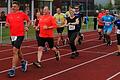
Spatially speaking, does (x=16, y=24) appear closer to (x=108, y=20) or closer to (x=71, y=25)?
(x=71, y=25)

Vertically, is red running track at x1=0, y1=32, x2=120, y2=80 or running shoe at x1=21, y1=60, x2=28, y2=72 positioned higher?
running shoe at x1=21, y1=60, x2=28, y2=72

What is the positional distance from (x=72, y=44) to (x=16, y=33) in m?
4.13

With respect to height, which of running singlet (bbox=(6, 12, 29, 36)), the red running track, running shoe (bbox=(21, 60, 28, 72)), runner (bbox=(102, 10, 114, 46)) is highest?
running singlet (bbox=(6, 12, 29, 36))

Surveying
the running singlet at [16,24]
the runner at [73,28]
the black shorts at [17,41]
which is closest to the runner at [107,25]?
the runner at [73,28]

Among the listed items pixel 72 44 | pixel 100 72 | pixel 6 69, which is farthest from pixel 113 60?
pixel 6 69

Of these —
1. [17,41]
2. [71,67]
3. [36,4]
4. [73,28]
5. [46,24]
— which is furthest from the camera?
[36,4]

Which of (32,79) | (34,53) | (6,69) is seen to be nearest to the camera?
(32,79)

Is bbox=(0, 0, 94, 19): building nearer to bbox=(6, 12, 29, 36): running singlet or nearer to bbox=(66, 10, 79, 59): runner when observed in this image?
bbox=(66, 10, 79, 59): runner

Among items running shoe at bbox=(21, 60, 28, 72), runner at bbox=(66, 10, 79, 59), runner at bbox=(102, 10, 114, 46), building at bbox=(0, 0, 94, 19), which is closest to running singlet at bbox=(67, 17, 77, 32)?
runner at bbox=(66, 10, 79, 59)

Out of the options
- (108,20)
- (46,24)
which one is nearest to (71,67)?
(46,24)

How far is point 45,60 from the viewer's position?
13.6m

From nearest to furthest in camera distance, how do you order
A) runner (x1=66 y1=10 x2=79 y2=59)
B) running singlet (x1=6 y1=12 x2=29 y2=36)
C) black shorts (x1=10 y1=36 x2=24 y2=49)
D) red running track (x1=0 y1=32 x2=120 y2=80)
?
red running track (x1=0 y1=32 x2=120 y2=80) → black shorts (x1=10 y1=36 x2=24 y2=49) → running singlet (x1=6 y1=12 x2=29 y2=36) → runner (x1=66 y1=10 x2=79 y2=59)

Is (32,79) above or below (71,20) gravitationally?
below

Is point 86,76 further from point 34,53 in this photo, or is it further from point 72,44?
point 34,53
